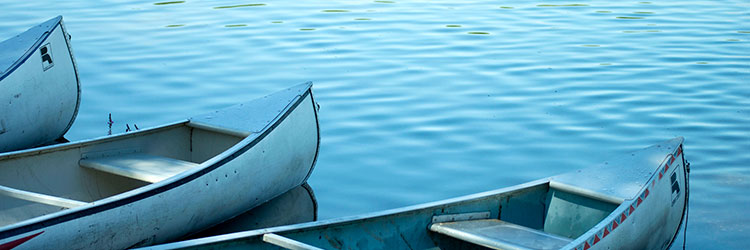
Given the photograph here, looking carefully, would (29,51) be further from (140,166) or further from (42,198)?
(42,198)

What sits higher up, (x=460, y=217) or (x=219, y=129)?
(x=219, y=129)

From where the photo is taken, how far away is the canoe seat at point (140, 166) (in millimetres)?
6938

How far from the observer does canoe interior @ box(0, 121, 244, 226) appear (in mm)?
6109

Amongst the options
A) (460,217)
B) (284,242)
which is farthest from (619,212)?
(284,242)

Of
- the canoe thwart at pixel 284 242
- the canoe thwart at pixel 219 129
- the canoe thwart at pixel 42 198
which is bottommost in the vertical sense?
the canoe thwart at pixel 284 242

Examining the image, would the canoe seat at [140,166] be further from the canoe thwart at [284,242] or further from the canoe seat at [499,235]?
the canoe seat at [499,235]

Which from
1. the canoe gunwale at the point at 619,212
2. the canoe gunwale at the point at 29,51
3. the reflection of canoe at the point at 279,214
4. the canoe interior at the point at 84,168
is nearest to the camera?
the canoe gunwale at the point at 619,212

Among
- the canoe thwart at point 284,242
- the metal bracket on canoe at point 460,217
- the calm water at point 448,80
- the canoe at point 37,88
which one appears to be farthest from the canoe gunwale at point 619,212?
the canoe at point 37,88

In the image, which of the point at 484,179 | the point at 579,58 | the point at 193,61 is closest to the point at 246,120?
the point at 484,179

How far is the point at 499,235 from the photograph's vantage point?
234 inches

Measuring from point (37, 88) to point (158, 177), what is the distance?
2.44 m

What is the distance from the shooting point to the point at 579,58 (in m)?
12.9

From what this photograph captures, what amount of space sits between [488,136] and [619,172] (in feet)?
10.2

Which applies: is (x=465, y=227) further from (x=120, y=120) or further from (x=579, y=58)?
(x=579, y=58)
